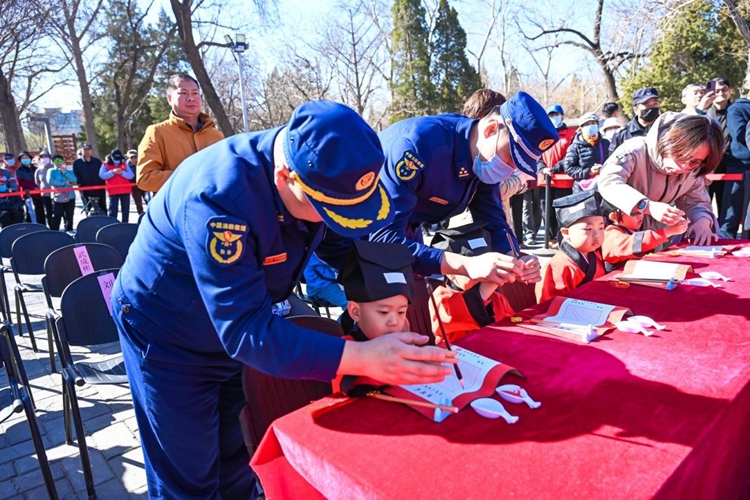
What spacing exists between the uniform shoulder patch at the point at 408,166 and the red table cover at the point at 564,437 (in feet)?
2.54

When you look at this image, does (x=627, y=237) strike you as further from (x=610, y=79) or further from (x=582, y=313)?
(x=610, y=79)

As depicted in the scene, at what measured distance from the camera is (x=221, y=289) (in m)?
1.07

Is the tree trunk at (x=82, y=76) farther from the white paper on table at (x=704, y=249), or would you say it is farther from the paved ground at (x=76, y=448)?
the white paper on table at (x=704, y=249)

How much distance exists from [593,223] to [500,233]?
531 mm

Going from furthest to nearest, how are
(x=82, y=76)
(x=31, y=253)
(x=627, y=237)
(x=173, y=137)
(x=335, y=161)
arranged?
(x=82, y=76), (x=31, y=253), (x=173, y=137), (x=627, y=237), (x=335, y=161)

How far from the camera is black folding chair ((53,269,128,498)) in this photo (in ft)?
7.61

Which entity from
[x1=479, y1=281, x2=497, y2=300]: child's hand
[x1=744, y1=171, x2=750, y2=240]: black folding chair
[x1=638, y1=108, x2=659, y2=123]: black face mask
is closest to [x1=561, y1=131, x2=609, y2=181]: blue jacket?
[x1=638, y1=108, x2=659, y2=123]: black face mask

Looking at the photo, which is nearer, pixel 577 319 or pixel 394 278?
pixel 394 278

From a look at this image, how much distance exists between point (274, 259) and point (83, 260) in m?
2.61

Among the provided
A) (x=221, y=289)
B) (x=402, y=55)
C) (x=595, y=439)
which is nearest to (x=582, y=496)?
(x=595, y=439)

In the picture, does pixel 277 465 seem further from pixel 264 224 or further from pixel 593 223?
pixel 593 223

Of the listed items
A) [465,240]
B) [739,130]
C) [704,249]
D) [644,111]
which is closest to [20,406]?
[465,240]

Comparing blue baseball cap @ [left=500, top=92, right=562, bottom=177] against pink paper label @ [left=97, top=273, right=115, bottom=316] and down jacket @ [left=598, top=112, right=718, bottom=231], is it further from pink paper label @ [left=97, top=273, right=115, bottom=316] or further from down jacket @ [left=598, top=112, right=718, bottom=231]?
pink paper label @ [left=97, top=273, right=115, bottom=316]

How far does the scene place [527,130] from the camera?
1875 millimetres
